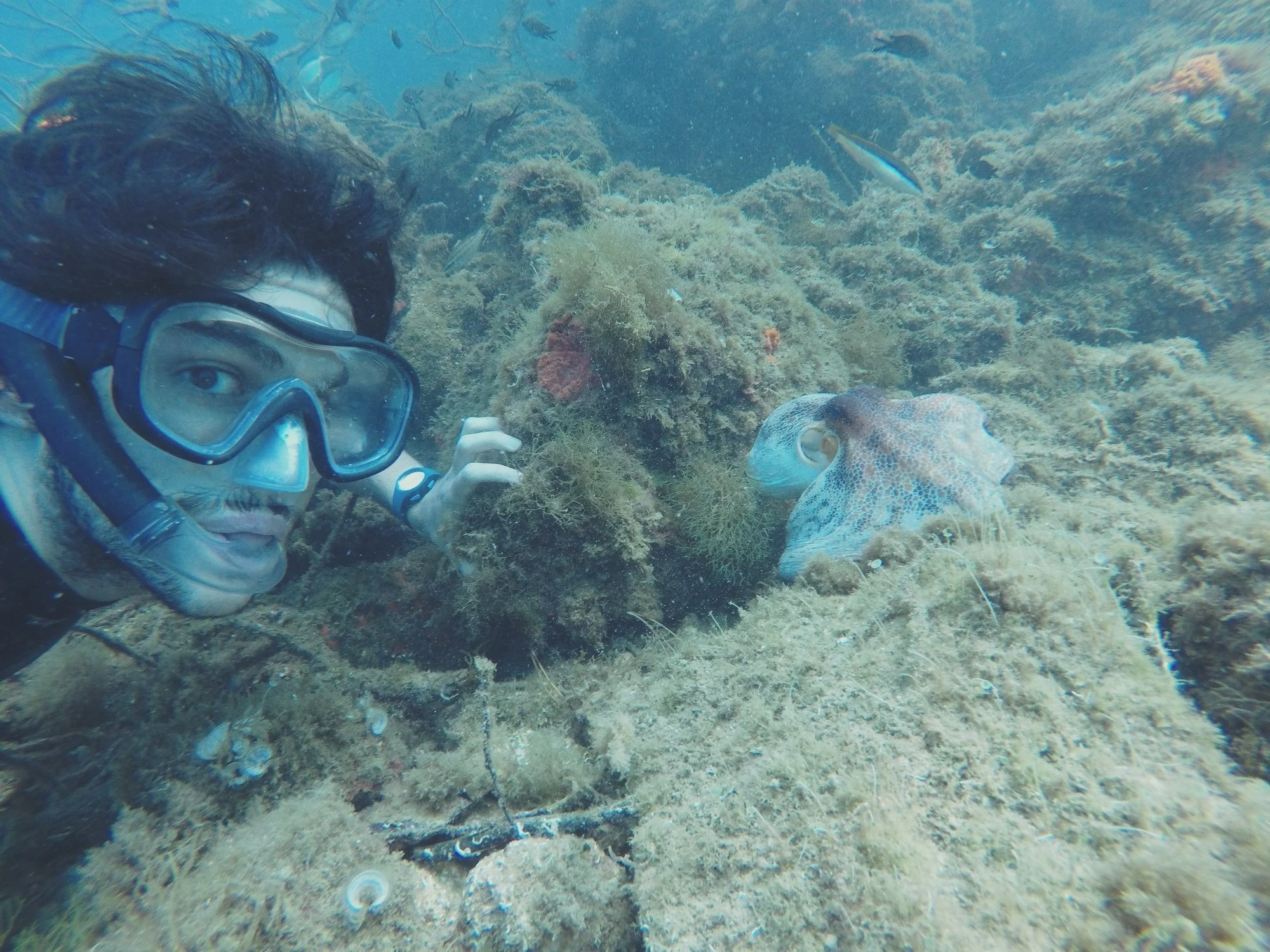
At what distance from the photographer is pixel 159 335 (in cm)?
203

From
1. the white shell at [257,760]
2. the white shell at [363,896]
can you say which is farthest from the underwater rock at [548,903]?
the white shell at [257,760]

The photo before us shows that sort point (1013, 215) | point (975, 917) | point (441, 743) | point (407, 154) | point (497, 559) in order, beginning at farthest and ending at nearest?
point (407, 154)
point (1013, 215)
point (497, 559)
point (441, 743)
point (975, 917)

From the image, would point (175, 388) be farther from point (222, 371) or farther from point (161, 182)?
point (161, 182)

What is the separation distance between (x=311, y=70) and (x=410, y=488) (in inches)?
1257

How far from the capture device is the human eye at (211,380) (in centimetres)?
214

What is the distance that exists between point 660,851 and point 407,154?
14.0 m

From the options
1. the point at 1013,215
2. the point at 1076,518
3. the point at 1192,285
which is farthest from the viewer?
the point at 1013,215

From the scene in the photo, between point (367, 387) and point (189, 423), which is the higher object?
point (367, 387)

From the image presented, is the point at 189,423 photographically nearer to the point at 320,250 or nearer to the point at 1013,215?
the point at 320,250

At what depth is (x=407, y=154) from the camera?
11.4m

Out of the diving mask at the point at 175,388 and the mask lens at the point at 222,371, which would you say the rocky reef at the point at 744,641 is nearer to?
the diving mask at the point at 175,388

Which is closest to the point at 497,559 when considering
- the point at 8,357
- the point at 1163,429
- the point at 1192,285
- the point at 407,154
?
the point at 8,357

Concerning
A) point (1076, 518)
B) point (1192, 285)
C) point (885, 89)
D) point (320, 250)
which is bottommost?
point (1076, 518)

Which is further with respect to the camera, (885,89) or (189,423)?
(885,89)
